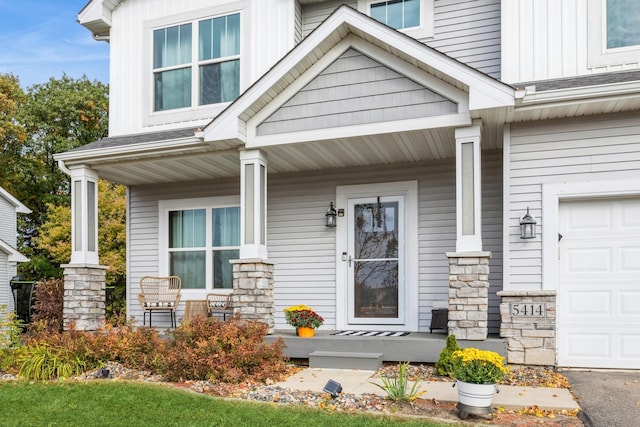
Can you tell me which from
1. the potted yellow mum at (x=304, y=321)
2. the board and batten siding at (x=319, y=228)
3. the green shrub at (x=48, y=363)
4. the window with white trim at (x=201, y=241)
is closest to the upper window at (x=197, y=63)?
the board and batten siding at (x=319, y=228)

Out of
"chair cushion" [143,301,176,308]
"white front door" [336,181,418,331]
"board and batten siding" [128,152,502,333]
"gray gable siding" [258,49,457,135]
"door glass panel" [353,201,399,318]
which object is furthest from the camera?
Answer: "chair cushion" [143,301,176,308]

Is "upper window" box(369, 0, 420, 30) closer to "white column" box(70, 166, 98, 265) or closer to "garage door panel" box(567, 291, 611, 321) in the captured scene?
"garage door panel" box(567, 291, 611, 321)

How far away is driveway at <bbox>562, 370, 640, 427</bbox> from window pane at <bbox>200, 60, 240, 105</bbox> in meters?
6.17

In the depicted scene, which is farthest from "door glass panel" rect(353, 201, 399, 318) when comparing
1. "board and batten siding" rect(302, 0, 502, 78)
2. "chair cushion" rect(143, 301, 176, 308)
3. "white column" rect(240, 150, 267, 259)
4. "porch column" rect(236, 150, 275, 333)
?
"chair cushion" rect(143, 301, 176, 308)

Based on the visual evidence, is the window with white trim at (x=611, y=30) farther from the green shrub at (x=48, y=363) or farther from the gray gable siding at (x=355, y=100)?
the green shrub at (x=48, y=363)

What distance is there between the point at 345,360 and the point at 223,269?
10.6 feet

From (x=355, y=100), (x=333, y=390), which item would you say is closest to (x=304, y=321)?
(x=333, y=390)

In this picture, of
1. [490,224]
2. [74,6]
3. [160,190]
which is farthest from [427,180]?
[74,6]

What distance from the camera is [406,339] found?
21.1 feet

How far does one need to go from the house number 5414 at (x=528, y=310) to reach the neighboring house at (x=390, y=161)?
0.02m

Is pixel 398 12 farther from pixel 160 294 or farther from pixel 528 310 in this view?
pixel 160 294

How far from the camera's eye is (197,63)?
891cm

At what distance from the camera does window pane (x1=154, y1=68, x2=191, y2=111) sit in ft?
29.5

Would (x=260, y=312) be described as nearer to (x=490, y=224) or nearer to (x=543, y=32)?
(x=490, y=224)
